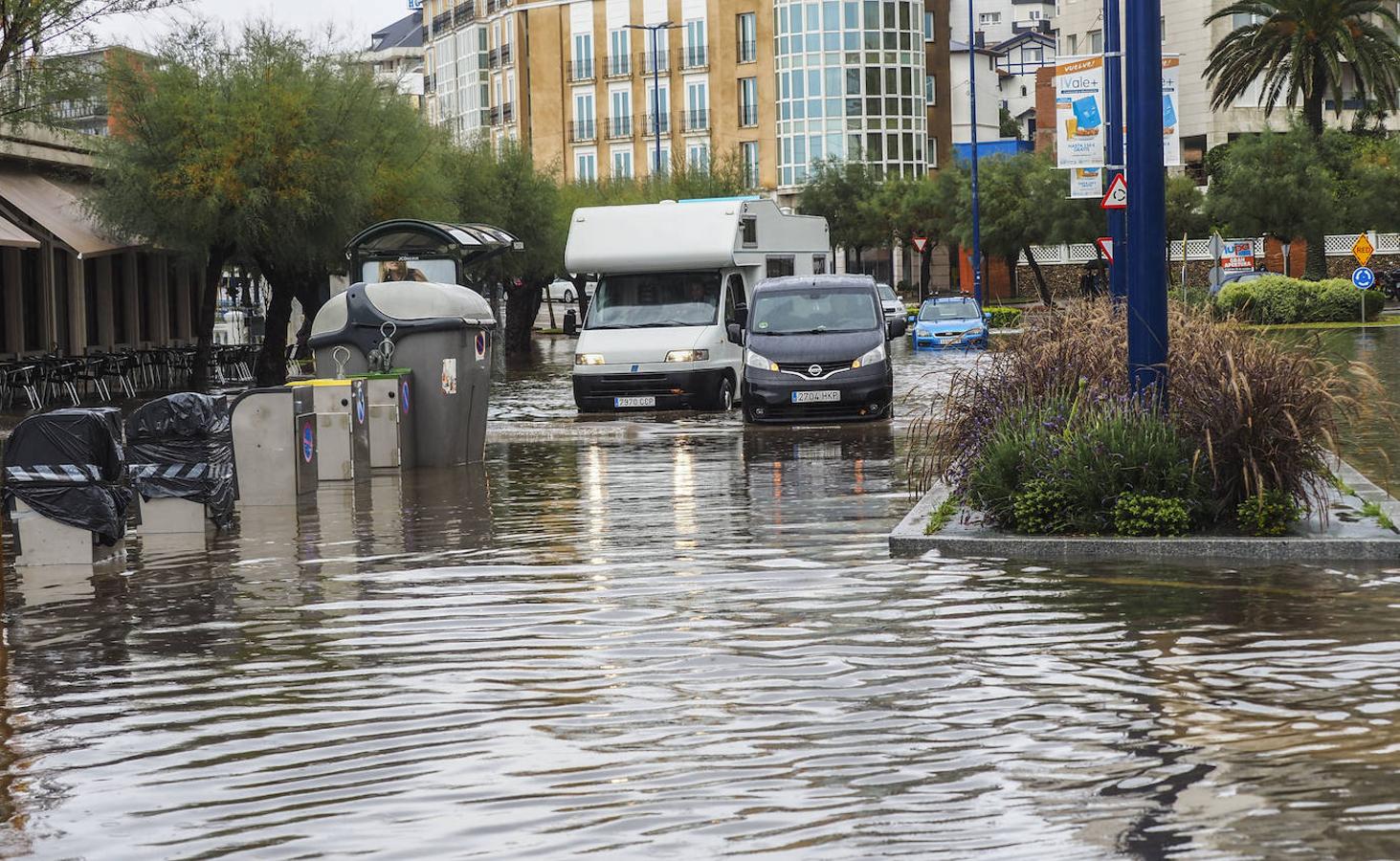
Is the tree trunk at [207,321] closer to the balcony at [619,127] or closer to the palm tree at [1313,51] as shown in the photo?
the palm tree at [1313,51]

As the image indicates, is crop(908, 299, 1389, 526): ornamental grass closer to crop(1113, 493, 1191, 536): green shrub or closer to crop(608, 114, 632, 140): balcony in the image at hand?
crop(1113, 493, 1191, 536): green shrub

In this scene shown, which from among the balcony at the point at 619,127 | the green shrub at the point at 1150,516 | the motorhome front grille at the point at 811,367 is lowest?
the green shrub at the point at 1150,516

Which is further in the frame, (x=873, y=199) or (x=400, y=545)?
(x=873, y=199)

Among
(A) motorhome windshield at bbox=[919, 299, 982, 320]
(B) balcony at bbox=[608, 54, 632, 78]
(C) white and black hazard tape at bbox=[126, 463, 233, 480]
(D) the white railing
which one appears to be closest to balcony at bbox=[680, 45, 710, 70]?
(B) balcony at bbox=[608, 54, 632, 78]

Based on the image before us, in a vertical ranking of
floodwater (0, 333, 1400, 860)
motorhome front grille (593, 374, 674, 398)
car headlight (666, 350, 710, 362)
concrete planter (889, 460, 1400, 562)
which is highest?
car headlight (666, 350, 710, 362)

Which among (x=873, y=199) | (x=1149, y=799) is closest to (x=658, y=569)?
(x=1149, y=799)

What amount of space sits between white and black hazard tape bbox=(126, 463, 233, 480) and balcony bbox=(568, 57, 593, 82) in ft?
290

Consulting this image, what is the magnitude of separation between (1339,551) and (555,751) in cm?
566

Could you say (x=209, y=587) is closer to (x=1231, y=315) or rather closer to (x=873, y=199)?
(x=1231, y=315)

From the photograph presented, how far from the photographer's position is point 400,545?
1351 cm

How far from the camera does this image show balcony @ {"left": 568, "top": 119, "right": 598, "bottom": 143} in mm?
101438

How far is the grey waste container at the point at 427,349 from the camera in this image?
20.0 metres

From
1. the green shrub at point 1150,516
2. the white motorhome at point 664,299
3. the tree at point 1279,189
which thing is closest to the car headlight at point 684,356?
the white motorhome at point 664,299

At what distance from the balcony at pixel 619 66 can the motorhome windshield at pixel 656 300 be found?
73.7 m
